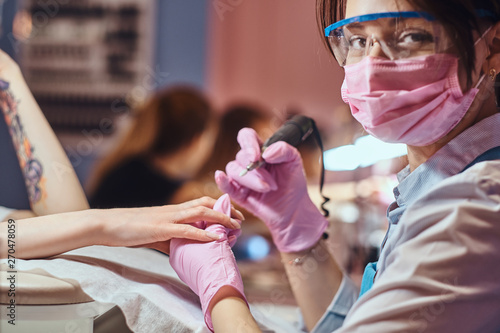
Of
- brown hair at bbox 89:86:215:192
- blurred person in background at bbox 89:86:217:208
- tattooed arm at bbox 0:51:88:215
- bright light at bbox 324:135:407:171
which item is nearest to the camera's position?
tattooed arm at bbox 0:51:88:215

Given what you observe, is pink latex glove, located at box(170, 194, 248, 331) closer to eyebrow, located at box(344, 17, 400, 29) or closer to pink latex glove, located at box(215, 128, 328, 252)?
pink latex glove, located at box(215, 128, 328, 252)

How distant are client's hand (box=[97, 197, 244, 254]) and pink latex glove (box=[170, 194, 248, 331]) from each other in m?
0.01

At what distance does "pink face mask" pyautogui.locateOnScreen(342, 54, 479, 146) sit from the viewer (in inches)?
30.7

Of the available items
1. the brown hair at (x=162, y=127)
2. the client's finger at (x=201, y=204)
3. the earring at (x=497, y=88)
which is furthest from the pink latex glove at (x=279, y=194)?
the brown hair at (x=162, y=127)

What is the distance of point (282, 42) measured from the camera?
354 centimetres

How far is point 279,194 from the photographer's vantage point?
1.16 meters

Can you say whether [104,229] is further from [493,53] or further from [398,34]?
[493,53]

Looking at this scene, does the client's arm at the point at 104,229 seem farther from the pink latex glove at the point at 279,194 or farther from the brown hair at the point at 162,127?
the brown hair at the point at 162,127

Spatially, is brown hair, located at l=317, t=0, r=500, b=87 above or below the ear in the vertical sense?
above

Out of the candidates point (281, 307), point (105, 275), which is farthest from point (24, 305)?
point (281, 307)

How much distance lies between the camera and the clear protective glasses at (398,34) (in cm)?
76

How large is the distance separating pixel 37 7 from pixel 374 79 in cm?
283

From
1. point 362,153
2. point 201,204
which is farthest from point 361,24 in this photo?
point 362,153

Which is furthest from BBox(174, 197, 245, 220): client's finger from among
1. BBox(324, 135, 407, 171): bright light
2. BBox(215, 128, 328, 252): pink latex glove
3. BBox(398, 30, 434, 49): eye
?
BBox(324, 135, 407, 171): bright light
